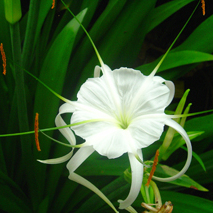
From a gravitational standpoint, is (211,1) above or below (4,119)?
above

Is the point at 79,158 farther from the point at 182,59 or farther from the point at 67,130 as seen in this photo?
the point at 182,59

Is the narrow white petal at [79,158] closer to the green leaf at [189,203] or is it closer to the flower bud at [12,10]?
the flower bud at [12,10]

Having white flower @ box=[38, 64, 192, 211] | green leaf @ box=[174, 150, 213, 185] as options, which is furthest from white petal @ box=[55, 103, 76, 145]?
green leaf @ box=[174, 150, 213, 185]

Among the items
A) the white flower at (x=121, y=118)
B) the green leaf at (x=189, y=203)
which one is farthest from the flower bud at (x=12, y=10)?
the green leaf at (x=189, y=203)

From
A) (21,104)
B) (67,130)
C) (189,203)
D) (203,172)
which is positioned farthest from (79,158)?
(203,172)

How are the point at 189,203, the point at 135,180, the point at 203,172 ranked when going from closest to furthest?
the point at 135,180 < the point at 189,203 < the point at 203,172

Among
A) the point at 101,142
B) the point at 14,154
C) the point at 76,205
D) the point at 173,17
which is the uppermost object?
the point at 173,17

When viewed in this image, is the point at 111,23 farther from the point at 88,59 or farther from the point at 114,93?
the point at 114,93

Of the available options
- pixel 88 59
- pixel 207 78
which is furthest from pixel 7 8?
pixel 207 78
